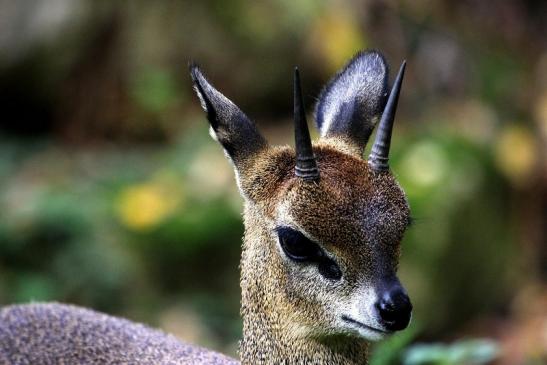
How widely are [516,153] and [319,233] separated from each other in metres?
7.79

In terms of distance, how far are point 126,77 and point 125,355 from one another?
742cm

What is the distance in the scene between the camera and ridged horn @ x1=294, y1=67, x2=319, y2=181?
394 centimetres

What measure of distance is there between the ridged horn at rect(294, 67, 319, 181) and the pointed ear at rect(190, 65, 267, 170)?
1.18ft

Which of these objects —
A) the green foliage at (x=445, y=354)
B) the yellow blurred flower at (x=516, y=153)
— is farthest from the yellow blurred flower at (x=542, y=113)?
the green foliage at (x=445, y=354)

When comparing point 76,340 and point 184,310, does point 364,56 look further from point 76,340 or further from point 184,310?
point 184,310

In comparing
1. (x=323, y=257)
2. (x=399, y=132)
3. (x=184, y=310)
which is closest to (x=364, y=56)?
(x=323, y=257)

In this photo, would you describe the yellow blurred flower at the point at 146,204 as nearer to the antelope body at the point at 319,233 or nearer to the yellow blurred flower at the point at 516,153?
the yellow blurred flower at the point at 516,153

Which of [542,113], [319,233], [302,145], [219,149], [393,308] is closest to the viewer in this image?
[393,308]

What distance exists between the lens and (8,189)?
416 inches

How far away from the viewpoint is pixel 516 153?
11.3 m

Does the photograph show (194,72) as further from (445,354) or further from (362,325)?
(445,354)

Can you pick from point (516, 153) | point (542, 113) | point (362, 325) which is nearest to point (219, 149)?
point (516, 153)

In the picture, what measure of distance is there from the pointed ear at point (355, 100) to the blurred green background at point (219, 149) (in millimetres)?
4033

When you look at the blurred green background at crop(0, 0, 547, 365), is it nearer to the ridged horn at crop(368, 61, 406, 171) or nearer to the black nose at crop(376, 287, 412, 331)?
the ridged horn at crop(368, 61, 406, 171)
